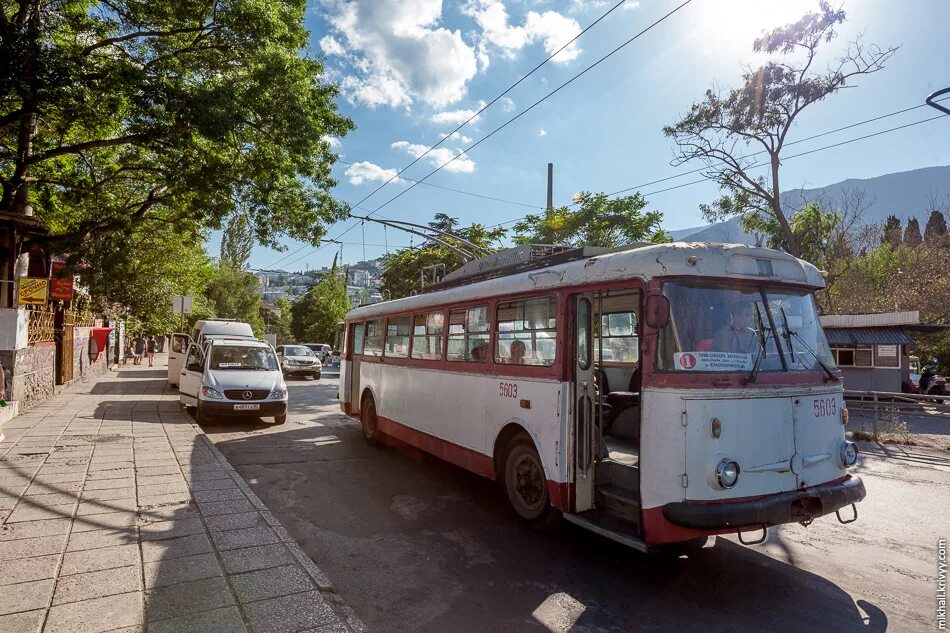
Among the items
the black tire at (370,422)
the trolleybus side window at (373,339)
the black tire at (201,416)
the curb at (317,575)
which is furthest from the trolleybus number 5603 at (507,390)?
the black tire at (201,416)

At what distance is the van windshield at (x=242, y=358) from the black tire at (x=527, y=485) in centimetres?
877

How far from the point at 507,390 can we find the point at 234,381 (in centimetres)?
832

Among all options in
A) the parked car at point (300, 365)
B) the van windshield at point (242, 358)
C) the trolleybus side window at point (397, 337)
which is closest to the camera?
the trolleybus side window at point (397, 337)

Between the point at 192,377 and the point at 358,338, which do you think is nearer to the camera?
the point at 358,338

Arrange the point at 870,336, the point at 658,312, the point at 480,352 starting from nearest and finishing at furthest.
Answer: the point at 658,312, the point at 480,352, the point at 870,336

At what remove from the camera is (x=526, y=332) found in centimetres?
617

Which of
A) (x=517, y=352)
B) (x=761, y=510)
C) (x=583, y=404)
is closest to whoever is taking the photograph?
(x=761, y=510)

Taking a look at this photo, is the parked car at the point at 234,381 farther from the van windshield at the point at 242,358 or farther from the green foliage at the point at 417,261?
the green foliage at the point at 417,261

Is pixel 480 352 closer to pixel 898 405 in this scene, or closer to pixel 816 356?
pixel 816 356

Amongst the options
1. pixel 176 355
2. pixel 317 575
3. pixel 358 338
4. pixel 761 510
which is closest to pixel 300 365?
pixel 176 355

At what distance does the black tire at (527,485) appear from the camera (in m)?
5.77

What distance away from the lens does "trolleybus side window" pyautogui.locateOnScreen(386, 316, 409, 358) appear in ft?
30.8

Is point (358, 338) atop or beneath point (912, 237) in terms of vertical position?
beneath

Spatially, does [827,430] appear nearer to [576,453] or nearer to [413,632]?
[576,453]
